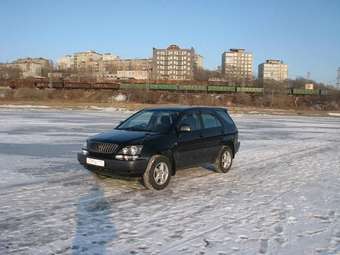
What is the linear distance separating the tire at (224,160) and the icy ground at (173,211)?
247 millimetres

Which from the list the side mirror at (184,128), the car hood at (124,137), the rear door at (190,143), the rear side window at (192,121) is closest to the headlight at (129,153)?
the car hood at (124,137)

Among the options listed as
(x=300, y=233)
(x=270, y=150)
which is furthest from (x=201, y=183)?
(x=270, y=150)

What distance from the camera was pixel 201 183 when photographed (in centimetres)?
955

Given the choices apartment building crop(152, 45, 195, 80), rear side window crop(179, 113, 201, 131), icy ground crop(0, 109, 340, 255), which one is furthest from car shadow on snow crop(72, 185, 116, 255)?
apartment building crop(152, 45, 195, 80)

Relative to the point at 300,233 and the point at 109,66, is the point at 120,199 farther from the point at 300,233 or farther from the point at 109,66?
the point at 109,66

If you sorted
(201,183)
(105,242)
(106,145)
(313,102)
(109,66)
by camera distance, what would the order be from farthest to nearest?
→ (109,66) → (313,102) → (201,183) → (106,145) → (105,242)

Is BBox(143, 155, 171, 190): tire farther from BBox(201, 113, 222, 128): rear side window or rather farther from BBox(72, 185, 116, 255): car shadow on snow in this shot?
BBox(201, 113, 222, 128): rear side window

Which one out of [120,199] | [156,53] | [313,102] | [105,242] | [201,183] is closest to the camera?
[105,242]

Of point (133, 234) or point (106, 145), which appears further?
point (106, 145)

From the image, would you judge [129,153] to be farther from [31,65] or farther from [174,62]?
[31,65]

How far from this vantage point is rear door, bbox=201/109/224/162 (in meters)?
10.1

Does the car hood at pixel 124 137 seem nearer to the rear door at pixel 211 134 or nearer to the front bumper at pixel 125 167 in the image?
the front bumper at pixel 125 167

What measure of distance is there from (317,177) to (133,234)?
6.06m

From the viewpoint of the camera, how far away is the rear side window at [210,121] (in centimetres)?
1033
